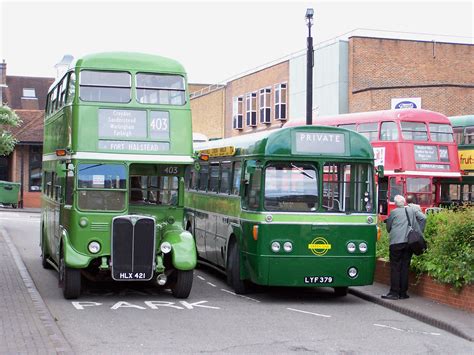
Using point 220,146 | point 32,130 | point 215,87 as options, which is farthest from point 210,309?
point 215,87

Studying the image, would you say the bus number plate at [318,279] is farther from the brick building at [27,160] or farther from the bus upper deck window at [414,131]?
the brick building at [27,160]

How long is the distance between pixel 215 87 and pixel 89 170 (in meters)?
51.4

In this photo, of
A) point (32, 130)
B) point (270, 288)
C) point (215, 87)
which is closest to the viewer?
point (270, 288)

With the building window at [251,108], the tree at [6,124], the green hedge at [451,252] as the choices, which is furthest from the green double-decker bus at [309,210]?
the building window at [251,108]

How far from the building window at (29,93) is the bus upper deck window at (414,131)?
62328mm

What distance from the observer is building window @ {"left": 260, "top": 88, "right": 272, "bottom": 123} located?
54347 millimetres

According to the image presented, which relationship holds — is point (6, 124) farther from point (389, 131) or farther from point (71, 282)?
point (71, 282)

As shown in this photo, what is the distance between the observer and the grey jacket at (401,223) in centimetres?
1415

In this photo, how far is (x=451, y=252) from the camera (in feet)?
45.0

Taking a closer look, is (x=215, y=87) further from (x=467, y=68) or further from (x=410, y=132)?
(x=410, y=132)

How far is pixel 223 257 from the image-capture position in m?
16.4

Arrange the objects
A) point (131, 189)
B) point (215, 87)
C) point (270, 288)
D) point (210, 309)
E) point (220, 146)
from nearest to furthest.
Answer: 1. point (210, 309)
2. point (131, 189)
3. point (270, 288)
4. point (220, 146)
5. point (215, 87)

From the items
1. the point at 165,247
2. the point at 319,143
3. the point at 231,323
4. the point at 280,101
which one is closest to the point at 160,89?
the point at 165,247

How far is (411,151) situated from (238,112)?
32.9 meters
